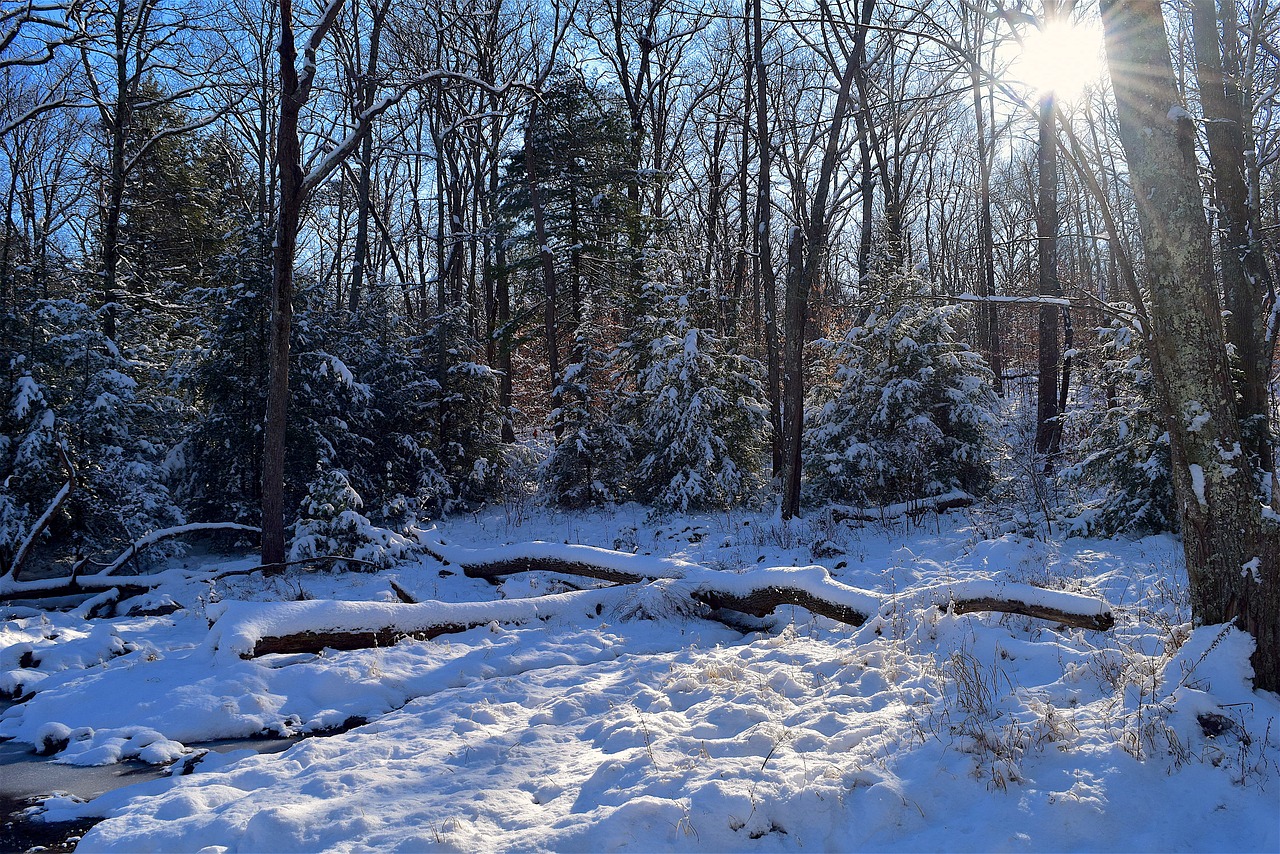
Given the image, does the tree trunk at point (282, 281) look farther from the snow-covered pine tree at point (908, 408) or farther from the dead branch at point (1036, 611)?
the snow-covered pine tree at point (908, 408)

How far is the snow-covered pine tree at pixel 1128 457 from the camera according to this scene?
8.99 metres

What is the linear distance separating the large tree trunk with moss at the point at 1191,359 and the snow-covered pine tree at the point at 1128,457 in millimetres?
5239

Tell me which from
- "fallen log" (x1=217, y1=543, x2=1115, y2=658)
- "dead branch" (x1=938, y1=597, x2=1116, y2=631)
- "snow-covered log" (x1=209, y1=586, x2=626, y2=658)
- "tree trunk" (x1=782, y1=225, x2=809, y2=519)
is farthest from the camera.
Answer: "tree trunk" (x1=782, y1=225, x2=809, y2=519)

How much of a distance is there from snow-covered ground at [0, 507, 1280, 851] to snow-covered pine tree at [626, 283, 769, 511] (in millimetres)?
7044

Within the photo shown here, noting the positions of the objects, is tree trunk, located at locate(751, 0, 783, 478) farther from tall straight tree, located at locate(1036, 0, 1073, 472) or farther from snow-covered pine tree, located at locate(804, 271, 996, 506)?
tall straight tree, located at locate(1036, 0, 1073, 472)

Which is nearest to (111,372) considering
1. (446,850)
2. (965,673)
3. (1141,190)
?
(446,850)

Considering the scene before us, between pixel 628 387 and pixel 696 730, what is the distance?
495 inches

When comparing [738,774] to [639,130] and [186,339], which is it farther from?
[639,130]

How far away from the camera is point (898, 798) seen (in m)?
3.63

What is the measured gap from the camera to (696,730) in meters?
4.71

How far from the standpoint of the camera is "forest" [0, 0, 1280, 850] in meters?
4.39

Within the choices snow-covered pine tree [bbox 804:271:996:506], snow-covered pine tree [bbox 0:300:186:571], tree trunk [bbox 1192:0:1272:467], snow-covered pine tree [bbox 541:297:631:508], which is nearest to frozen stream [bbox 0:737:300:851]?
snow-covered pine tree [bbox 0:300:186:571]

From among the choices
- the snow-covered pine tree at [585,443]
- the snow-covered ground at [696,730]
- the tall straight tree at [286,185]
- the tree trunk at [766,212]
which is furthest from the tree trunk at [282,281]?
the snow-covered pine tree at [585,443]

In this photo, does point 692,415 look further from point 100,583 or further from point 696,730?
point 696,730
